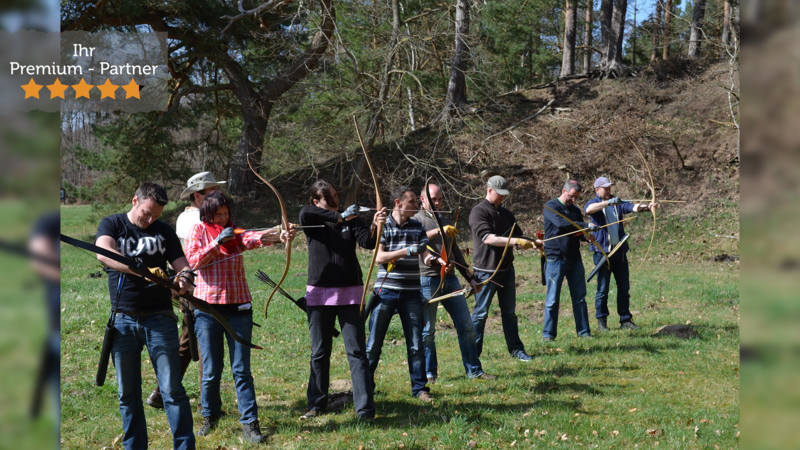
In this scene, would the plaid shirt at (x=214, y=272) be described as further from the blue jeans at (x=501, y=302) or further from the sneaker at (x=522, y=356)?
the sneaker at (x=522, y=356)

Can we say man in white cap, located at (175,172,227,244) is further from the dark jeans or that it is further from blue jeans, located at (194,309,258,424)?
the dark jeans

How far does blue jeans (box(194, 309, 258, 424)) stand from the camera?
13.9 feet

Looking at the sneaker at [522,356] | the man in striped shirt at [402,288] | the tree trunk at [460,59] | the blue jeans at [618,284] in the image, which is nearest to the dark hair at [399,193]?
the man in striped shirt at [402,288]

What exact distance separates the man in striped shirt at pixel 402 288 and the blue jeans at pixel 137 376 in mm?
1747

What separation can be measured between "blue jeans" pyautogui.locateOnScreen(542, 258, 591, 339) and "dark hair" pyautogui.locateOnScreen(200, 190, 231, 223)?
417 centimetres

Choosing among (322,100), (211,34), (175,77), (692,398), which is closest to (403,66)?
(322,100)

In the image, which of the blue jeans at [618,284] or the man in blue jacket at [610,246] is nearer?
the man in blue jacket at [610,246]

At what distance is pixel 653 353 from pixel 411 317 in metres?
3.18

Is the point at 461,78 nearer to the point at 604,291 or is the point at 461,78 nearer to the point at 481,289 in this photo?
the point at 604,291

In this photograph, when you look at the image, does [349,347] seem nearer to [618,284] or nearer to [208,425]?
[208,425]

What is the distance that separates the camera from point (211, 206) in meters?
4.37

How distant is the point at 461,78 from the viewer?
19531 mm

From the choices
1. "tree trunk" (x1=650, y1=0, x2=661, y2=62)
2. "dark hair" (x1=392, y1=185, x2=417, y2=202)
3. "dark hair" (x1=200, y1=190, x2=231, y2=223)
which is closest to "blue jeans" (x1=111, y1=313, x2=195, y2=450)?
"dark hair" (x1=200, y1=190, x2=231, y2=223)

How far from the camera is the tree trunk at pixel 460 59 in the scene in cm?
1680
